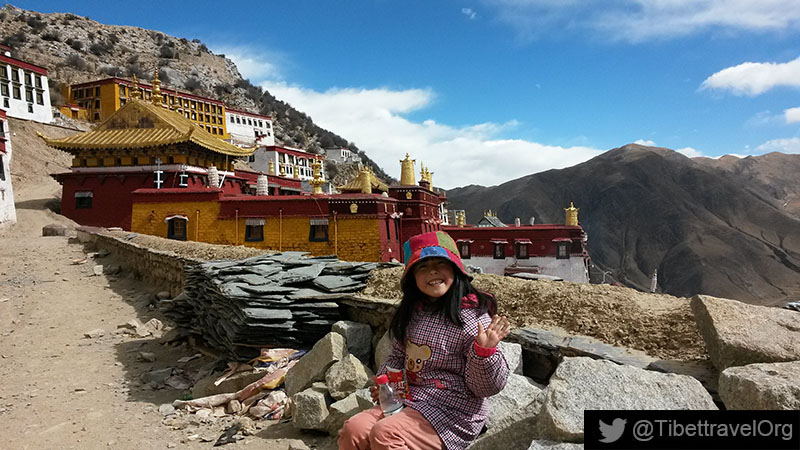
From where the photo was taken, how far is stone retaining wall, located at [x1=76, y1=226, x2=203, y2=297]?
11.0 meters

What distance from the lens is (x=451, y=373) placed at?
2.86 m

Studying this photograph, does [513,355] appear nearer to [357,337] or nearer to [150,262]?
[357,337]

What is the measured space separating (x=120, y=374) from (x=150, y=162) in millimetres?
19557

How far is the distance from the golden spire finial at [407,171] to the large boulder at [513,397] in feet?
77.4

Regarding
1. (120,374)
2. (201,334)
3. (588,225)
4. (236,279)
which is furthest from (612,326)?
(588,225)

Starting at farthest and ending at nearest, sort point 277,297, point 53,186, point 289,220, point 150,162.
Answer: point 53,186 → point 150,162 → point 289,220 → point 277,297

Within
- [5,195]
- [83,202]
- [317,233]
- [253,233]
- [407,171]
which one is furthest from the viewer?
[407,171]

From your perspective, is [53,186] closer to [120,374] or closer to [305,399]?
A: [120,374]

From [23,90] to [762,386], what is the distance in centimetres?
5874

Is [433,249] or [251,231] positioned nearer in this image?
[433,249]

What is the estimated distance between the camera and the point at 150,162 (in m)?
24.0

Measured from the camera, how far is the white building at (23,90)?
43.1m

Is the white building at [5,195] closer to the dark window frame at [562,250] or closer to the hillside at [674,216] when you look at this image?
the dark window frame at [562,250]

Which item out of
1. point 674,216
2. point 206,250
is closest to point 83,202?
point 206,250
